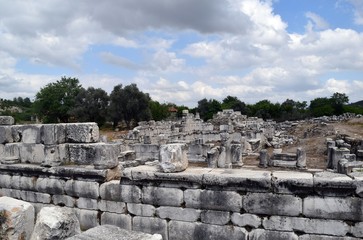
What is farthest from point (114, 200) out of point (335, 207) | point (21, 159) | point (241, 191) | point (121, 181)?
point (335, 207)

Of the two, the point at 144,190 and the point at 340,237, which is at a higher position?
the point at 144,190

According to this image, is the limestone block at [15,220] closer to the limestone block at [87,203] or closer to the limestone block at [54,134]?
the limestone block at [87,203]

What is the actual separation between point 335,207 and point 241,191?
1214 mm

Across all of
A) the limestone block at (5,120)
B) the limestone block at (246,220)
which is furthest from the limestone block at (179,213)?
the limestone block at (5,120)

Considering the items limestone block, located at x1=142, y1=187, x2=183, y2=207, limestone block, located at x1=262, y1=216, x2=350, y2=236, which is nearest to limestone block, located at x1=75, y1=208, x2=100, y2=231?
limestone block, located at x1=142, y1=187, x2=183, y2=207

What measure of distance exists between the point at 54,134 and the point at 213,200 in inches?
137

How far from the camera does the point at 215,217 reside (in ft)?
15.1

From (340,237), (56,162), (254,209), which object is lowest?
(340,237)

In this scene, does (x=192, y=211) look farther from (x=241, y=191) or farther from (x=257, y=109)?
(x=257, y=109)

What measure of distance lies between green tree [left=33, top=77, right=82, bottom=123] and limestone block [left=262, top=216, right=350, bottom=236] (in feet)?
154

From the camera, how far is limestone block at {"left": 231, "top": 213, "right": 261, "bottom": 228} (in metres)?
4.42

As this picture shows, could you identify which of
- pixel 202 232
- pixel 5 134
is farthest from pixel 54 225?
pixel 5 134

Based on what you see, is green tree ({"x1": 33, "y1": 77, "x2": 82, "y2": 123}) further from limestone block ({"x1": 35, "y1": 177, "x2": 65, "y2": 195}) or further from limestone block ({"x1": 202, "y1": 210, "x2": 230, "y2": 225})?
limestone block ({"x1": 202, "y1": 210, "x2": 230, "y2": 225})

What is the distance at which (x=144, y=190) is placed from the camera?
512 cm
